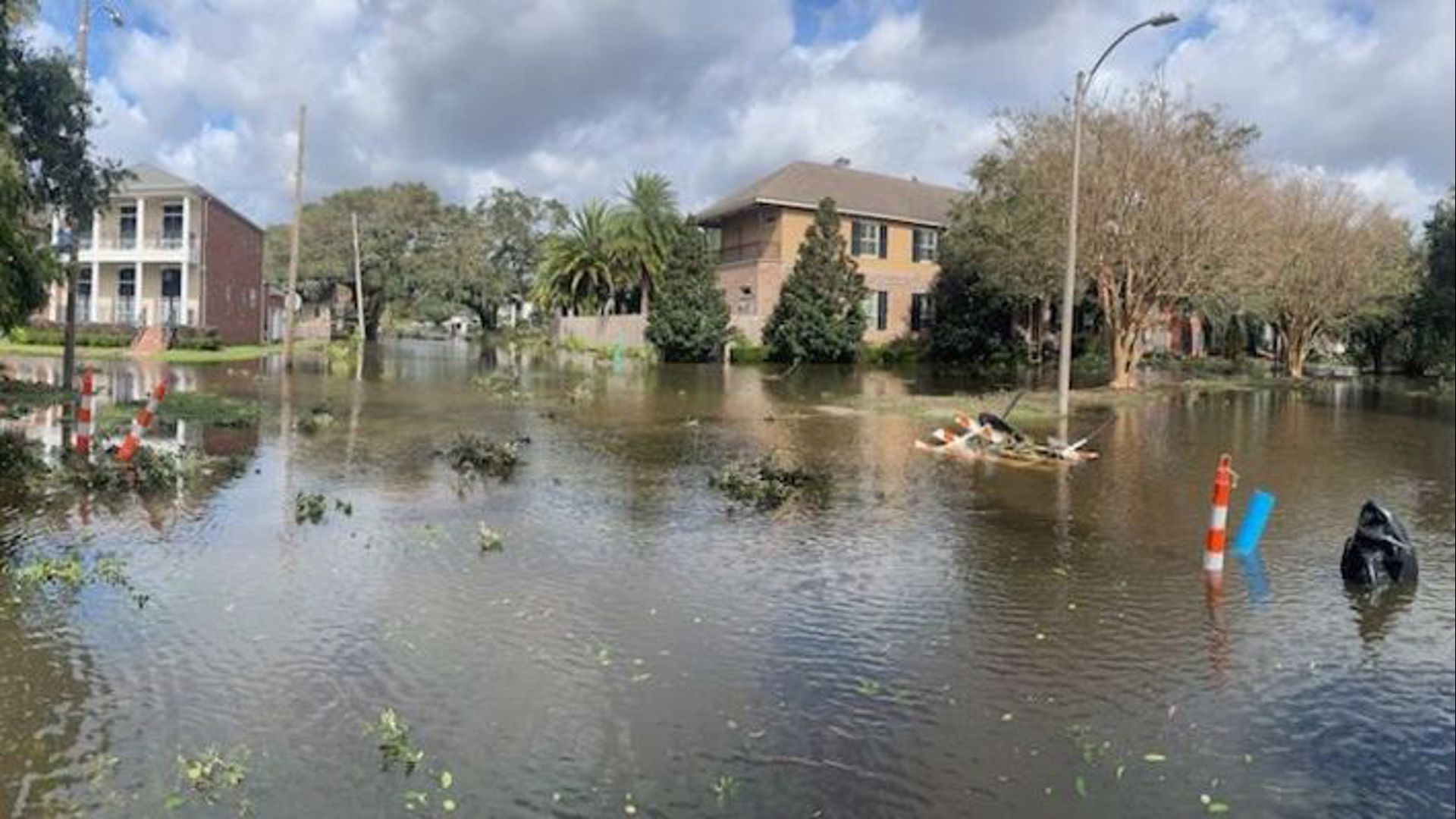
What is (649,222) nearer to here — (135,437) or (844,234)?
(844,234)

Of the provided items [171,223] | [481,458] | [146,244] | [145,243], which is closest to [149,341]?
[146,244]

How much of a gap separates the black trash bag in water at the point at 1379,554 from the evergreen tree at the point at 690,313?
39.3 meters

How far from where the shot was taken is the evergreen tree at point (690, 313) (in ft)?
155

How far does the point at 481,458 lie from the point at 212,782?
9314mm

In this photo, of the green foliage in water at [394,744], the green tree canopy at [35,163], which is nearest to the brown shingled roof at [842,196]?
the green tree canopy at [35,163]

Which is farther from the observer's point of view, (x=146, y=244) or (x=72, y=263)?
(x=146, y=244)

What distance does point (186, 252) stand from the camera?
1945 inches

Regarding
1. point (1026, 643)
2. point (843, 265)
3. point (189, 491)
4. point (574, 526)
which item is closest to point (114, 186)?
point (189, 491)

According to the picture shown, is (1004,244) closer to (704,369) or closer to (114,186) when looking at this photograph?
(704,369)

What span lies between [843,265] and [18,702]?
140 feet

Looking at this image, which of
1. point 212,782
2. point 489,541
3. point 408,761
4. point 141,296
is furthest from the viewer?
point 141,296

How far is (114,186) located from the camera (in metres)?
20.6

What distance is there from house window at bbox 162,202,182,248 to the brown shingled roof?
23342mm

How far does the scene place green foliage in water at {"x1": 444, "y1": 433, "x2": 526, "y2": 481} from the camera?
1353 centimetres
